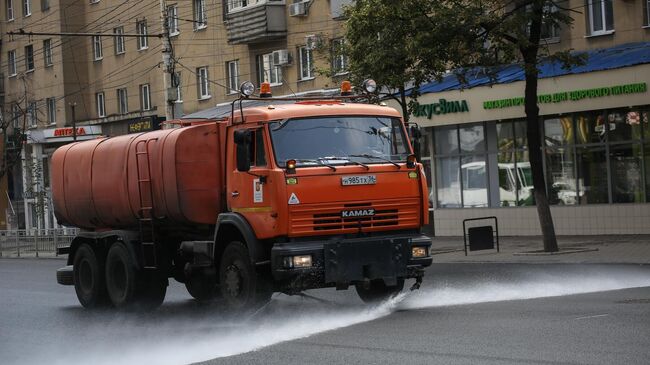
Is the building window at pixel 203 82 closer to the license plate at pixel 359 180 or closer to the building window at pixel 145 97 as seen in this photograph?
the building window at pixel 145 97

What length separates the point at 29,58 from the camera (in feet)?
202

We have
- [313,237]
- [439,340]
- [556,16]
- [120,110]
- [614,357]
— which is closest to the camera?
[614,357]

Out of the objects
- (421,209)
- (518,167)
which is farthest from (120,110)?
(421,209)

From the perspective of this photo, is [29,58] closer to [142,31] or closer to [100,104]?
[100,104]

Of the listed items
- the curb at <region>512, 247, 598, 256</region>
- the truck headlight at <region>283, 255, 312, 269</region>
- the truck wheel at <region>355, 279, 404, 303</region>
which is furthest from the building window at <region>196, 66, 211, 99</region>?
the truck headlight at <region>283, 255, 312, 269</region>

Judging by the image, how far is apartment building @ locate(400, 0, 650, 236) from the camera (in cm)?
2969

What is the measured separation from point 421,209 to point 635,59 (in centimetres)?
1497

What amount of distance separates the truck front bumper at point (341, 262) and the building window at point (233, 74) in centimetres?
3052

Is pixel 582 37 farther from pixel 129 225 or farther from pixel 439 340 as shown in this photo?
pixel 439 340

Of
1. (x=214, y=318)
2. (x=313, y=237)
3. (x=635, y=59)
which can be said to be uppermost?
(x=635, y=59)

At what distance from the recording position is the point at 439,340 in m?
11.8

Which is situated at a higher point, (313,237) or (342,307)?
(313,237)

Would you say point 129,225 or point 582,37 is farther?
point 582,37

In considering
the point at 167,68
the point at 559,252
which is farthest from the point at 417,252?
the point at 167,68
